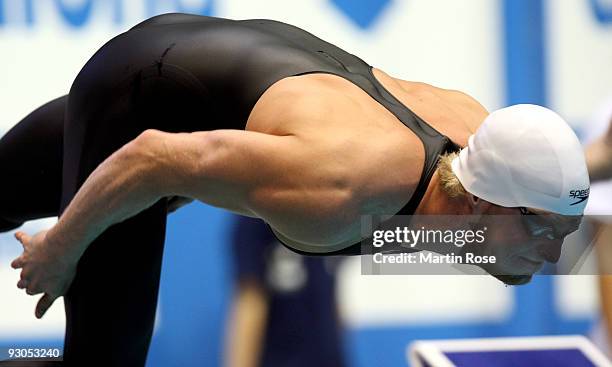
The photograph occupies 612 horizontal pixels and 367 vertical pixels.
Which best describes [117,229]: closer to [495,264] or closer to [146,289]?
[146,289]

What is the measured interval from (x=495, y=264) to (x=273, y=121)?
293 mm

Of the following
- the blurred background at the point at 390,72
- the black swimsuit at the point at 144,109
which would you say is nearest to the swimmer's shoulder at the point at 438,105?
the black swimsuit at the point at 144,109

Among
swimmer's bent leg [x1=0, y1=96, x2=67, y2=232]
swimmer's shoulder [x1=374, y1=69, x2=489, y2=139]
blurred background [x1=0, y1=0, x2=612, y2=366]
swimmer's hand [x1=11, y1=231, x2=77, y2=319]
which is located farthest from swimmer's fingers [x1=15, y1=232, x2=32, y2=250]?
blurred background [x1=0, y1=0, x2=612, y2=366]

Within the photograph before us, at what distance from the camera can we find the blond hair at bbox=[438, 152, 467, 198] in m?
0.88

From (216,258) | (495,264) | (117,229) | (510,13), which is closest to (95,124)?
(117,229)

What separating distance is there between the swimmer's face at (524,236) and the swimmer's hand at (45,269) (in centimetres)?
45

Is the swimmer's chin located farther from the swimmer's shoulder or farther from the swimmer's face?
the swimmer's shoulder

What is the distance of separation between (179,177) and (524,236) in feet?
1.18

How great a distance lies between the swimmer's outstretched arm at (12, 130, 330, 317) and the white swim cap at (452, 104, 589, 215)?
0.18 metres

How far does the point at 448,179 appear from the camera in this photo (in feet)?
2.89

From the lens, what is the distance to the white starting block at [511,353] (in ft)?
4.34

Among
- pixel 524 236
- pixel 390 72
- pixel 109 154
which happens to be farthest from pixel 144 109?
pixel 390 72

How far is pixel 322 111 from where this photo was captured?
0.86 meters

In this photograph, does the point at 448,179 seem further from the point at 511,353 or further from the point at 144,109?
the point at 511,353
